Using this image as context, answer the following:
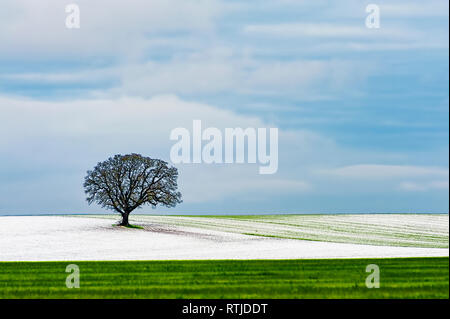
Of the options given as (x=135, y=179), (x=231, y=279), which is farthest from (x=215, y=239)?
(x=231, y=279)

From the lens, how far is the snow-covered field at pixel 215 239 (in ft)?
A: 131

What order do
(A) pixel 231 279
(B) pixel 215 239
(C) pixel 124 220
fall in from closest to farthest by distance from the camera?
(A) pixel 231 279 < (B) pixel 215 239 < (C) pixel 124 220

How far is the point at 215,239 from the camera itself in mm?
52812

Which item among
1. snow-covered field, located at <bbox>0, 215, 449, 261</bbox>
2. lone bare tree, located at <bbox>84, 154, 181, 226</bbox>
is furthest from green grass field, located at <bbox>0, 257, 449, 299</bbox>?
lone bare tree, located at <bbox>84, 154, 181, 226</bbox>

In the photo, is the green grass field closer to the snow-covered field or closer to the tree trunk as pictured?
the snow-covered field

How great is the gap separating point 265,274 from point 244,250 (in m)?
17.1

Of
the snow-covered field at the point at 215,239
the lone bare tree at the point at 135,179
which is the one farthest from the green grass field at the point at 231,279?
the lone bare tree at the point at 135,179

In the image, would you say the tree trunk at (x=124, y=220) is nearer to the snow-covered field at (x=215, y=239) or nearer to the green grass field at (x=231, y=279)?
the snow-covered field at (x=215, y=239)

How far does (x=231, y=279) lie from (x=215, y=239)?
28.9m

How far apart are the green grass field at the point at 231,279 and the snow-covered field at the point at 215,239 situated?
241 inches

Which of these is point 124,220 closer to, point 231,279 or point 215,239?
point 215,239

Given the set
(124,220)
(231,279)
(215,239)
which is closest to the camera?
(231,279)

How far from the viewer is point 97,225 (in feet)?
198

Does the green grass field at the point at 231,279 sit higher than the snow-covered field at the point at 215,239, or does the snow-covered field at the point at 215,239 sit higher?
the green grass field at the point at 231,279
